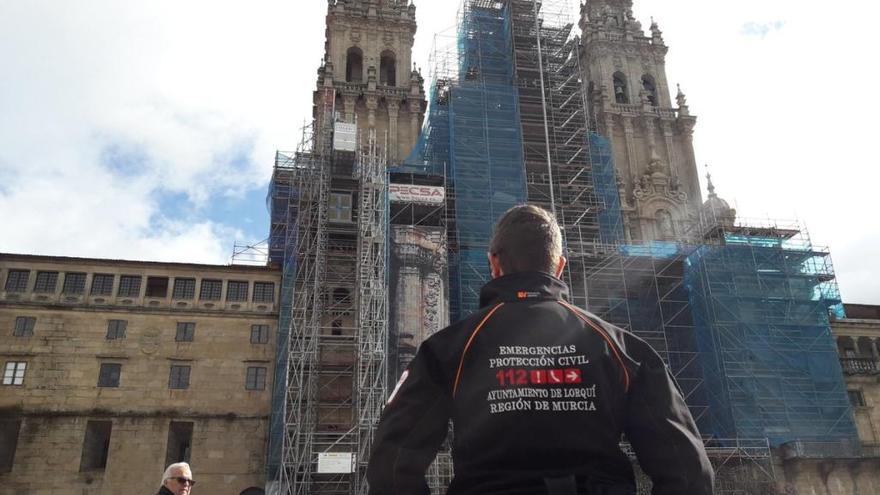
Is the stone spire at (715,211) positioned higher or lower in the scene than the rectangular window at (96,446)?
higher

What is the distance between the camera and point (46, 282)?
3503cm

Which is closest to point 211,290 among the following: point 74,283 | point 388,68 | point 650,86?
point 74,283

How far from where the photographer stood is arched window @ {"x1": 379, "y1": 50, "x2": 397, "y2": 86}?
45875mm

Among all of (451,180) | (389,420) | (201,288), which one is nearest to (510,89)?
(451,180)

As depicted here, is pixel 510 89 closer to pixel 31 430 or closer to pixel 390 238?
pixel 390 238

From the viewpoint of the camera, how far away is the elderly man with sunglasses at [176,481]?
6840 millimetres

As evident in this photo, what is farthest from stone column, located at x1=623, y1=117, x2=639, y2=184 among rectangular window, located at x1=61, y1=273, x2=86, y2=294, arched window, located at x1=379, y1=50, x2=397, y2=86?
rectangular window, located at x1=61, y1=273, x2=86, y2=294

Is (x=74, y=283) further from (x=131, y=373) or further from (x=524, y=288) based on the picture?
(x=524, y=288)

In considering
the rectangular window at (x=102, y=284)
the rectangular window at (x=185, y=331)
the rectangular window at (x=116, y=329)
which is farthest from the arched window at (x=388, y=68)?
the rectangular window at (x=116, y=329)

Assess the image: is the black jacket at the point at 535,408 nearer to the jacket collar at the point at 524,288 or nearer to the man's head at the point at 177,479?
the jacket collar at the point at 524,288

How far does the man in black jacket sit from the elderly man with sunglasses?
173 inches

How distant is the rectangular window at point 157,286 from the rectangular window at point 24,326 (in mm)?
5131

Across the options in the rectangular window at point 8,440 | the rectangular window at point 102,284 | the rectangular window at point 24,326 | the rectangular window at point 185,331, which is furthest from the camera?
the rectangular window at point 102,284

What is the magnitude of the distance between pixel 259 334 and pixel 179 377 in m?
4.03
